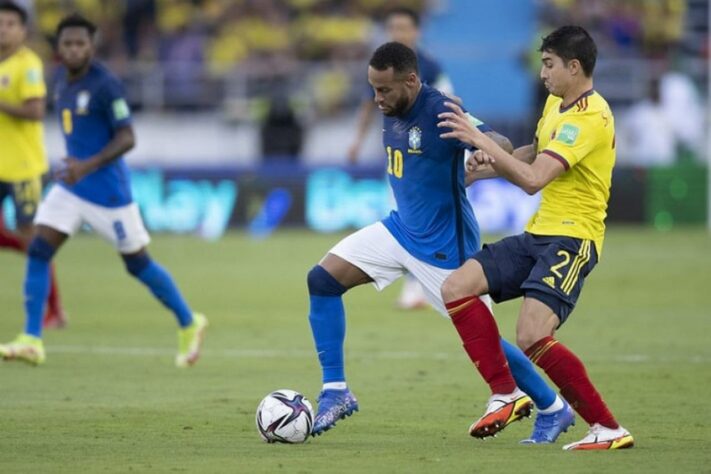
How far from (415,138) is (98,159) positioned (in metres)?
3.68

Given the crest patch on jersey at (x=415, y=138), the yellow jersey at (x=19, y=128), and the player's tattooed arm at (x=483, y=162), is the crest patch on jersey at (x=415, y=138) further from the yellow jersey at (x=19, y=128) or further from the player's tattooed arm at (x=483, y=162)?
the yellow jersey at (x=19, y=128)

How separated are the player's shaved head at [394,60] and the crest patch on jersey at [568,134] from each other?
3.29ft

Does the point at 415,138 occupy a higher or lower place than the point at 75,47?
lower

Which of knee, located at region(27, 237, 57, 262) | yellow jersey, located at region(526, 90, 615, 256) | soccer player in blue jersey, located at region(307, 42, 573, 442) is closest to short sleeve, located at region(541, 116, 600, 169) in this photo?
yellow jersey, located at region(526, 90, 615, 256)

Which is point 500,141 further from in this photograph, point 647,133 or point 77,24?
point 647,133

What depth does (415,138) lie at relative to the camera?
798 cm

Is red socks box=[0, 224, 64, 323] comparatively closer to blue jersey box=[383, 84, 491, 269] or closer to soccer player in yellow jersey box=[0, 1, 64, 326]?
soccer player in yellow jersey box=[0, 1, 64, 326]

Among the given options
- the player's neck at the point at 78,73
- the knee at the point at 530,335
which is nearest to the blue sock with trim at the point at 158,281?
the player's neck at the point at 78,73

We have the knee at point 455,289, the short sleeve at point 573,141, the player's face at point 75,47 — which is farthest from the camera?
the player's face at point 75,47

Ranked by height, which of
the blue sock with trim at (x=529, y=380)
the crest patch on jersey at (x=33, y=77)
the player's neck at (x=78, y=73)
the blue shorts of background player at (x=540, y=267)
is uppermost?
the player's neck at (x=78, y=73)

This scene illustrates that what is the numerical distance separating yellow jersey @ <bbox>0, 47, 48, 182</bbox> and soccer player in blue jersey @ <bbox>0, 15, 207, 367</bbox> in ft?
4.22

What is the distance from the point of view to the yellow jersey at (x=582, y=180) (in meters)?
7.36

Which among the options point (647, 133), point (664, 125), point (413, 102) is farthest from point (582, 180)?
point (664, 125)

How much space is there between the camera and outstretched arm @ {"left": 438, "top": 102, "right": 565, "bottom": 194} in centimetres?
710
